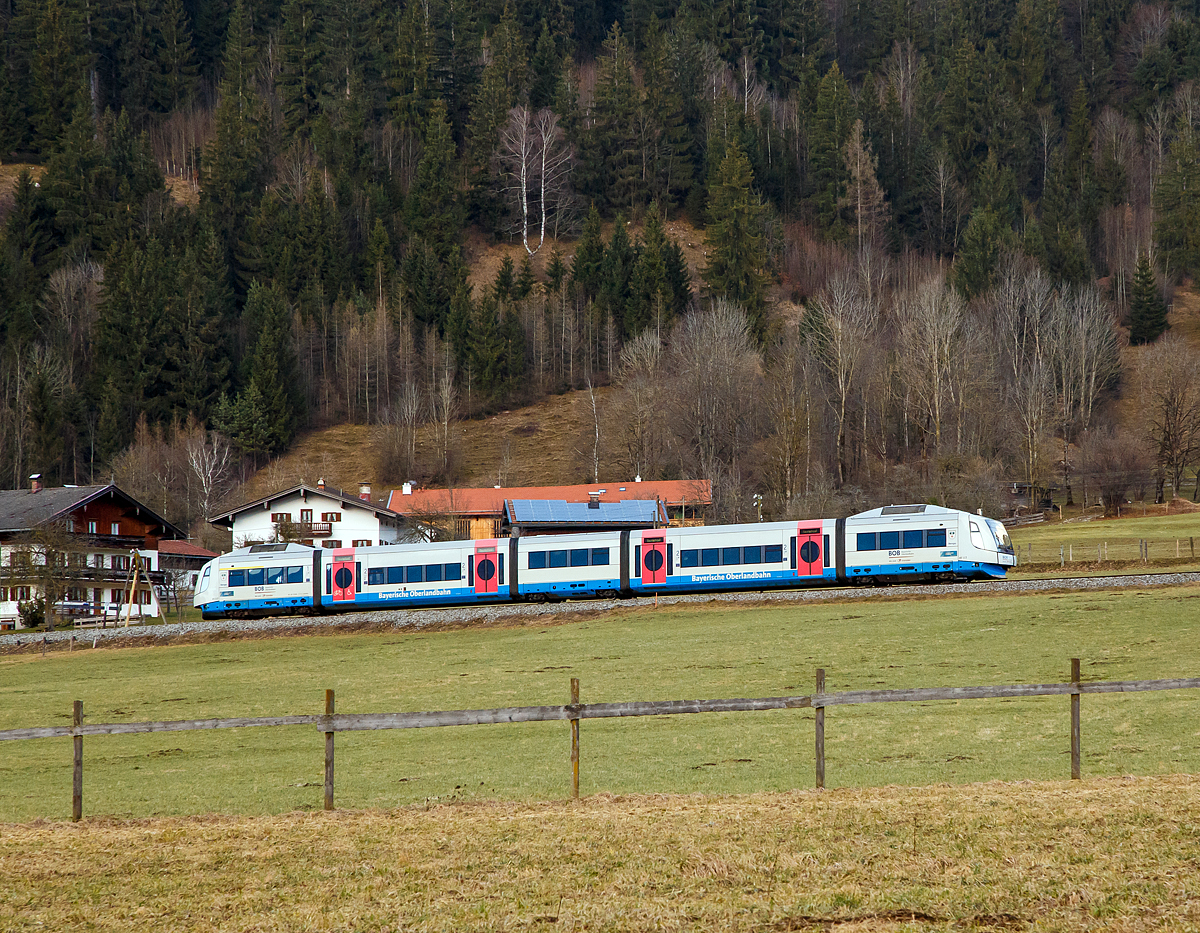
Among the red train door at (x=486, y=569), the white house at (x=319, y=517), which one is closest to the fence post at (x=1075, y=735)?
the red train door at (x=486, y=569)

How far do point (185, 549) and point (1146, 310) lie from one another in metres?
91.9

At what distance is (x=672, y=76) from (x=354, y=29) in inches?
1626

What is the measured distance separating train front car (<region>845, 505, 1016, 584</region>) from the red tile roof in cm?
4885

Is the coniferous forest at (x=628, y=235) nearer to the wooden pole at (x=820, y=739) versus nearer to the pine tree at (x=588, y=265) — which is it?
the pine tree at (x=588, y=265)

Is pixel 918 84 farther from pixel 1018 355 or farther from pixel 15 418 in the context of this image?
pixel 15 418

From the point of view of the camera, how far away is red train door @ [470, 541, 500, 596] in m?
45.2

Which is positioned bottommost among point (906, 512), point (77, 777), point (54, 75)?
point (77, 777)

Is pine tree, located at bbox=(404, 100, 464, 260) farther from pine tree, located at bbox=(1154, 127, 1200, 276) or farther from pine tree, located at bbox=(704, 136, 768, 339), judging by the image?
pine tree, located at bbox=(1154, 127, 1200, 276)

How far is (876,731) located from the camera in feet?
61.5

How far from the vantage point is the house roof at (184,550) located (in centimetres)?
7771

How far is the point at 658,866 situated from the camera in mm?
9867

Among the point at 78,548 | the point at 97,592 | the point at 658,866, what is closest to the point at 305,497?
the point at 97,592

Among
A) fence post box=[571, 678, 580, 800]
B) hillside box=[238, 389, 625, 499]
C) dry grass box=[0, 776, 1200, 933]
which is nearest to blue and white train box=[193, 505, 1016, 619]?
dry grass box=[0, 776, 1200, 933]

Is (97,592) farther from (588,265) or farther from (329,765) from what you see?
(588,265)
